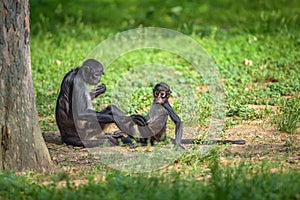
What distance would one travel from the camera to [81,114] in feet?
26.1

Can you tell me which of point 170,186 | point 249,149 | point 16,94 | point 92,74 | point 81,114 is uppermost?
point 92,74

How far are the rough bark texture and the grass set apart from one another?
1.13 feet

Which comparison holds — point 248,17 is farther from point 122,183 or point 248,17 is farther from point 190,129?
point 122,183

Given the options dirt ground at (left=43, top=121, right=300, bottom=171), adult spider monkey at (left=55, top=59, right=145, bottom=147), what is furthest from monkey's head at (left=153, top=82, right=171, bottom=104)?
dirt ground at (left=43, top=121, right=300, bottom=171)

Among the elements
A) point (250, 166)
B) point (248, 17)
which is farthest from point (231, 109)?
point (248, 17)

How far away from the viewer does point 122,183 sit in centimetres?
582

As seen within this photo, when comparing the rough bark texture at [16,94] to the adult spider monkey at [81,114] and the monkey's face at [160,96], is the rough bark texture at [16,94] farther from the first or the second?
the monkey's face at [160,96]

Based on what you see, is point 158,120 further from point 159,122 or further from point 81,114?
point 81,114

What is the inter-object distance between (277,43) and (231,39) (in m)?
0.91

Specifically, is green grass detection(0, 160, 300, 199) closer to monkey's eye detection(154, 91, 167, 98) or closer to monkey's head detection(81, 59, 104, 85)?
monkey's eye detection(154, 91, 167, 98)

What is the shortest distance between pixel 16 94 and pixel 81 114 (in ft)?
4.70

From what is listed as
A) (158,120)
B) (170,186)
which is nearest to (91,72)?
(158,120)

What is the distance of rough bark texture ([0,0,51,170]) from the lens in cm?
650

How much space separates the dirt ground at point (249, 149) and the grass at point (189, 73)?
5.0 inches
